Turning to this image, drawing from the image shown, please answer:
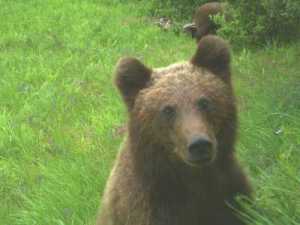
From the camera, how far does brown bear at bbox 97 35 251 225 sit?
387cm

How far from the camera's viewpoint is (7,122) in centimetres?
743

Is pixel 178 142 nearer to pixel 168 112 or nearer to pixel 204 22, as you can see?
pixel 168 112

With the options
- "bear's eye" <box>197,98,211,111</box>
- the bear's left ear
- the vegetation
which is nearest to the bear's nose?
"bear's eye" <box>197,98,211,111</box>

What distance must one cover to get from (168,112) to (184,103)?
0.32ft

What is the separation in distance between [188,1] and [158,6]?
55cm

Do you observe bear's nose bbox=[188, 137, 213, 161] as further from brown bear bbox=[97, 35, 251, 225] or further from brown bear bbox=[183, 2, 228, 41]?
brown bear bbox=[183, 2, 228, 41]

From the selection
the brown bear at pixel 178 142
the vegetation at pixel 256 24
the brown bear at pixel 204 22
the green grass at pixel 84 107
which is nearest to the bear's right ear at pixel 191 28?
the brown bear at pixel 204 22

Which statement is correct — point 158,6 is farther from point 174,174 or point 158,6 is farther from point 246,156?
point 174,174

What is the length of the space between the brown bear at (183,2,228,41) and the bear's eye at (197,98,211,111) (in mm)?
6943

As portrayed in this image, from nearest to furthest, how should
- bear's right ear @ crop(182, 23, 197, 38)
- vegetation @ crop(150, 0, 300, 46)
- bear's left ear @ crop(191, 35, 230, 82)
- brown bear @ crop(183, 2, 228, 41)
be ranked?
bear's left ear @ crop(191, 35, 230, 82) < vegetation @ crop(150, 0, 300, 46) < brown bear @ crop(183, 2, 228, 41) < bear's right ear @ crop(182, 23, 197, 38)

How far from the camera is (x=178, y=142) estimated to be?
3.79m

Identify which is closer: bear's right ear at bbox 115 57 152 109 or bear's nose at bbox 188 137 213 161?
bear's nose at bbox 188 137 213 161

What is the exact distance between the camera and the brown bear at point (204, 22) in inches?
426

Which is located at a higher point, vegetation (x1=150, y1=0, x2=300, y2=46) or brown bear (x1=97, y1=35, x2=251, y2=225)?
brown bear (x1=97, y1=35, x2=251, y2=225)
